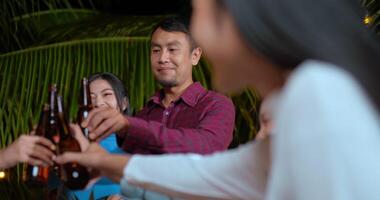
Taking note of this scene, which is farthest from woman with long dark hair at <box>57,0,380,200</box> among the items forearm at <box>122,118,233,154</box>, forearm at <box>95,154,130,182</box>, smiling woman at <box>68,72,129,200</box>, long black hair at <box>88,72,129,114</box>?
long black hair at <box>88,72,129,114</box>

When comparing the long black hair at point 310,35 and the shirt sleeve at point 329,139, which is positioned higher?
the long black hair at point 310,35

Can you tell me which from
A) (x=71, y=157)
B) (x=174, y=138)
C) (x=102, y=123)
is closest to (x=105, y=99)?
(x=174, y=138)

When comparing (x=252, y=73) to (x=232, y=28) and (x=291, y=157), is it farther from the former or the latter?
(x=291, y=157)

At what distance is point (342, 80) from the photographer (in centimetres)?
105

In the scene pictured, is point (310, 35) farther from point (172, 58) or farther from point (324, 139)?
point (172, 58)

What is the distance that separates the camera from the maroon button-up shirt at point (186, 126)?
1775 millimetres

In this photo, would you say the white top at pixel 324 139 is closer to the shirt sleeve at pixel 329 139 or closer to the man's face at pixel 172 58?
the shirt sleeve at pixel 329 139

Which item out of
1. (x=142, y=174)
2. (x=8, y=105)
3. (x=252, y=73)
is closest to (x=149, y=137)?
(x=142, y=174)

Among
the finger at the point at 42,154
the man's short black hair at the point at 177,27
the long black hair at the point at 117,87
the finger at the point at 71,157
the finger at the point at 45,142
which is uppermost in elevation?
the man's short black hair at the point at 177,27

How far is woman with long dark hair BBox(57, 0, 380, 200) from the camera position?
1022 millimetres

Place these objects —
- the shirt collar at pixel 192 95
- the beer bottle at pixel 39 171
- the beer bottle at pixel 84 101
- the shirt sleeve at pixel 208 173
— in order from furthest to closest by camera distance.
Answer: the shirt collar at pixel 192 95, the beer bottle at pixel 84 101, the beer bottle at pixel 39 171, the shirt sleeve at pixel 208 173

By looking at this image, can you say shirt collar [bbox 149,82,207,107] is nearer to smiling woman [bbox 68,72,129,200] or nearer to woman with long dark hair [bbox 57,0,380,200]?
smiling woman [bbox 68,72,129,200]

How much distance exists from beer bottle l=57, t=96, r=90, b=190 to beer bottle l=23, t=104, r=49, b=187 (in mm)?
41

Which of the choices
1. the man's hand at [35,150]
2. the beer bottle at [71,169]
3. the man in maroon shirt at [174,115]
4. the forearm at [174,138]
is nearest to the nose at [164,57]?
the man in maroon shirt at [174,115]
